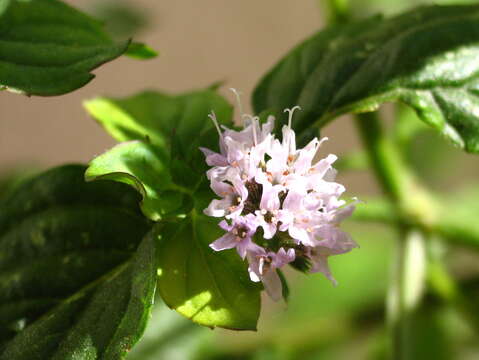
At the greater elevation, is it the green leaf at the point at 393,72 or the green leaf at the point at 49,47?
the green leaf at the point at 49,47

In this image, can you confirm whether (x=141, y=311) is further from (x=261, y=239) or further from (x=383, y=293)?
(x=383, y=293)

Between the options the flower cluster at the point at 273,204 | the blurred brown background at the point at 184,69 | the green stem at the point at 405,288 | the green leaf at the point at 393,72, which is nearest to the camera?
the flower cluster at the point at 273,204

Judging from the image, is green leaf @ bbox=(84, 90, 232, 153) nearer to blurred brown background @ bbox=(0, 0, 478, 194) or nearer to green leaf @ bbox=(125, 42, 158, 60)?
green leaf @ bbox=(125, 42, 158, 60)

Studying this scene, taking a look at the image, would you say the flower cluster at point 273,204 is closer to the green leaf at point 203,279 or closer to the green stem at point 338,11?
the green leaf at point 203,279

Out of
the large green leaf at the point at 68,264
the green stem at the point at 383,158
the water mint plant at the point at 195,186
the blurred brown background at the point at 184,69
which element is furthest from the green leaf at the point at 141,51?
the blurred brown background at the point at 184,69

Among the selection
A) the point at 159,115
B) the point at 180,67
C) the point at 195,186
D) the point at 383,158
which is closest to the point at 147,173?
the point at 195,186

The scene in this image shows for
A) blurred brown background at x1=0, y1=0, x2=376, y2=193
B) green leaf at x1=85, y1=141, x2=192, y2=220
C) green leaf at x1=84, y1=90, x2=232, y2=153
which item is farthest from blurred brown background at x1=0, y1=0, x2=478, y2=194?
green leaf at x1=85, y1=141, x2=192, y2=220
